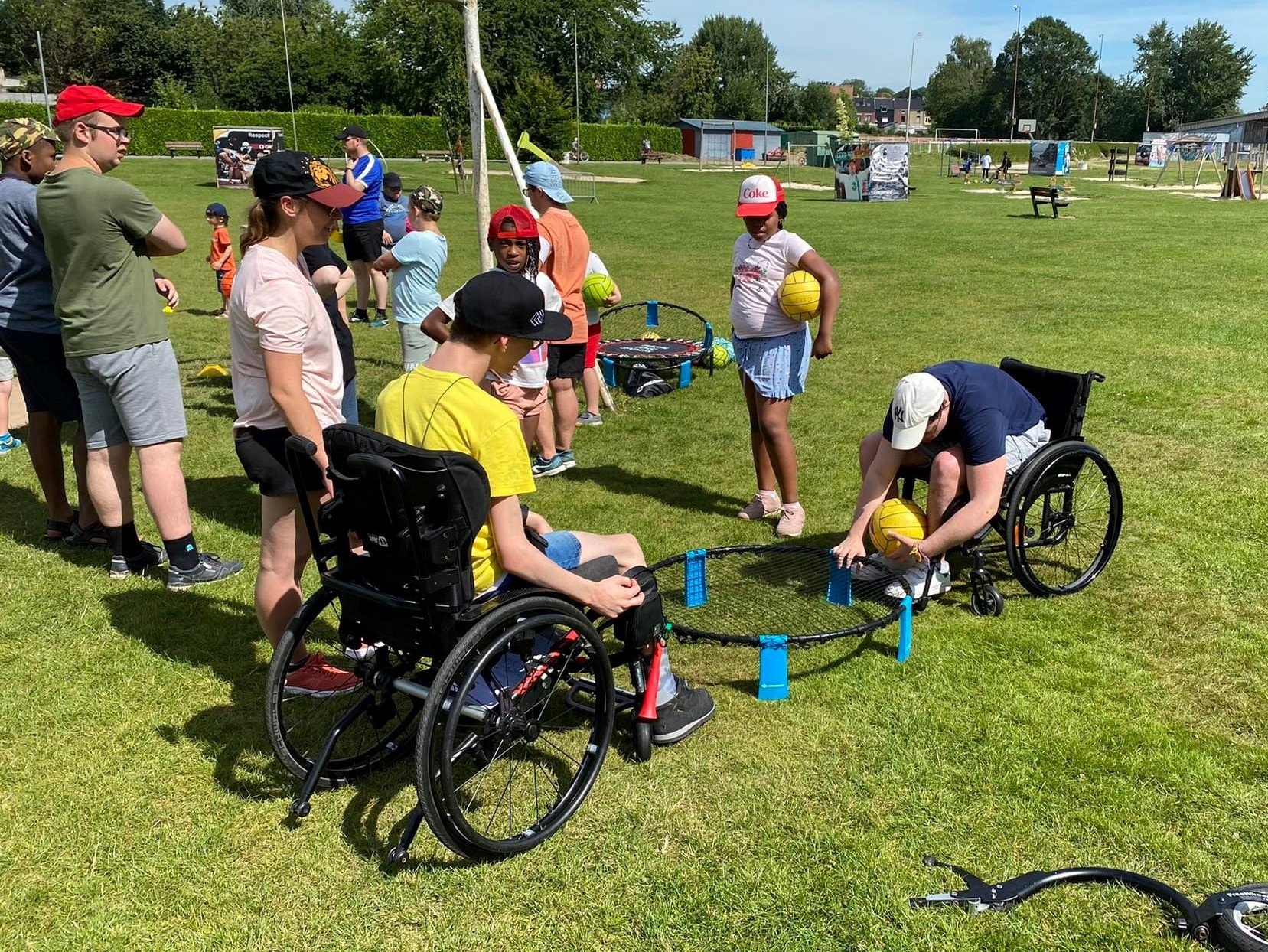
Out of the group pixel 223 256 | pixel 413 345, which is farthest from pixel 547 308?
pixel 223 256

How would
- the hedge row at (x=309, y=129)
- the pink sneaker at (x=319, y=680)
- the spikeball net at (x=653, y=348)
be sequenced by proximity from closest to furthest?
the pink sneaker at (x=319, y=680), the spikeball net at (x=653, y=348), the hedge row at (x=309, y=129)

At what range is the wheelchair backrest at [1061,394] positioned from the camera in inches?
187

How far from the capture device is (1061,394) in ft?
15.9

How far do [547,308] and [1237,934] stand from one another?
172 inches

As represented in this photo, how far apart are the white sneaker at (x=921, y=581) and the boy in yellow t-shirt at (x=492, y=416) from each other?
79.4 inches

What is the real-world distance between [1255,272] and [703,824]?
16.3 metres

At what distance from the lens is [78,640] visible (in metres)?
4.46

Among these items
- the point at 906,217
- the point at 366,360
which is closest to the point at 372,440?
the point at 366,360

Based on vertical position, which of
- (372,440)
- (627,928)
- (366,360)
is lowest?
(627,928)

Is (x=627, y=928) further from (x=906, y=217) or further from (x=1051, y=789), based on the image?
(x=906, y=217)

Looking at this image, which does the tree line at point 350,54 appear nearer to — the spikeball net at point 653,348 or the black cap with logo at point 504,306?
the spikeball net at point 653,348

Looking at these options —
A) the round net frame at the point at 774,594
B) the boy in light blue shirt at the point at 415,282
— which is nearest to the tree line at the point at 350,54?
the boy in light blue shirt at the point at 415,282

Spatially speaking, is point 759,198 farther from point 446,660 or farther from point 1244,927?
point 1244,927

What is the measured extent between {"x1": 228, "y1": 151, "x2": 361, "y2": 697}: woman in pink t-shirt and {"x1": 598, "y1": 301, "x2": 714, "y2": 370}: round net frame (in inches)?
193
